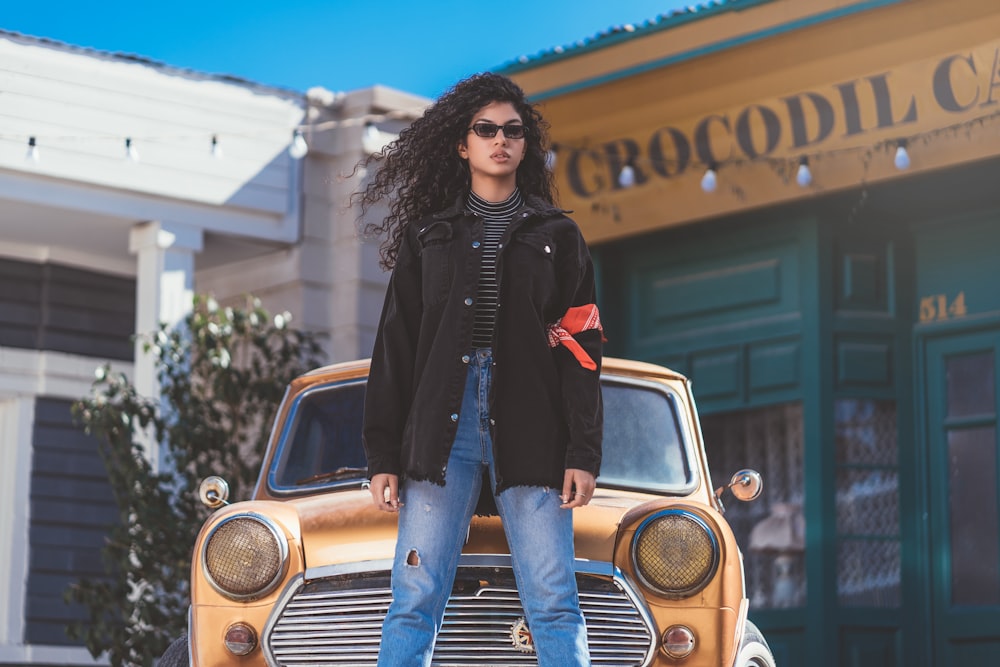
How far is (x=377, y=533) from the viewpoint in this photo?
4141mm

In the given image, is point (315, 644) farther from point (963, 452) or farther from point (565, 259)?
point (963, 452)

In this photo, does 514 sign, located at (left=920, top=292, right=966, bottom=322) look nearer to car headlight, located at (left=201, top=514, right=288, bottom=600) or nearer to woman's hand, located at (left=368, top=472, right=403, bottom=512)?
car headlight, located at (left=201, top=514, right=288, bottom=600)

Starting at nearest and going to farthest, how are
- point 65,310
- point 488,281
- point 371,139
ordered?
point 488,281, point 371,139, point 65,310

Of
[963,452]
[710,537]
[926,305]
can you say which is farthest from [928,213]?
[710,537]

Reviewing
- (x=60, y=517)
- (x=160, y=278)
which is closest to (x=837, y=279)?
(x=160, y=278)

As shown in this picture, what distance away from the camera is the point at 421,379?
3.67 m

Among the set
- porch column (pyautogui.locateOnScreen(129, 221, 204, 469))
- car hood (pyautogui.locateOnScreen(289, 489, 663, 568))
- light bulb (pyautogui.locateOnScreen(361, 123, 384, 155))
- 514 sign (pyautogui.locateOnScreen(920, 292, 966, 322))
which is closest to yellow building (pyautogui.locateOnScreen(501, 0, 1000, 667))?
514 sign (pyautogui.locateOnScreen(920, 292, 966, 322))

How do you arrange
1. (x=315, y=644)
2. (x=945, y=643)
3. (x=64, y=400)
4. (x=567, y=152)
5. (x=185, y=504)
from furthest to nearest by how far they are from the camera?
1. (x=64, y=400)
2. (x=567, y=152)
3. (x=945, y=643)
4. (x=185, y=504)
5. (x=315, y=644)

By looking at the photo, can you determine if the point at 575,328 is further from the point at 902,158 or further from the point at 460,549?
the point at 902,158

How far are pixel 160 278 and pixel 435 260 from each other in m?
6.10

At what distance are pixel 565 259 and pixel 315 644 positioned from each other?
118 cm

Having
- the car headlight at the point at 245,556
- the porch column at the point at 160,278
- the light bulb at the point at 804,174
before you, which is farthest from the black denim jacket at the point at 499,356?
the porch column at the point at 160,278

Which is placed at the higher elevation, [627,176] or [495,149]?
[627,176]

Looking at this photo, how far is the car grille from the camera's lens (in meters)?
3.96
